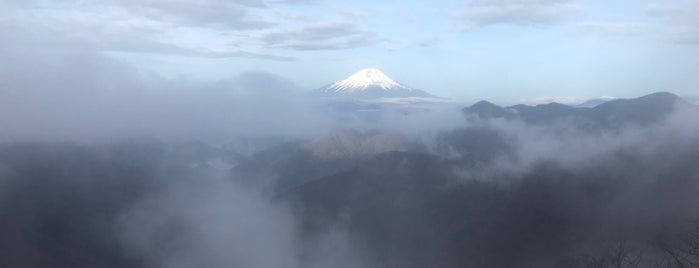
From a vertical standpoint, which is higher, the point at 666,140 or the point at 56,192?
the point at 666,140

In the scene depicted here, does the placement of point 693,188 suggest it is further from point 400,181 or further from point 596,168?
point 400,181

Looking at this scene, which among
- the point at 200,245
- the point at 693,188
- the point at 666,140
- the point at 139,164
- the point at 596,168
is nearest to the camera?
the point at 693,188

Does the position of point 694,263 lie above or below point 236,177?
above

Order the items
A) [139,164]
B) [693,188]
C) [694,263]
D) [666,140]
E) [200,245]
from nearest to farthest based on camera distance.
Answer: [694,263]
[693,188]
[200,245]
[666,140]
[139,164]

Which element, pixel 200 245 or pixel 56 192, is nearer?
pixel 200 245

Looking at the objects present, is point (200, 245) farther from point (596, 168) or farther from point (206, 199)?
point (596, 168)

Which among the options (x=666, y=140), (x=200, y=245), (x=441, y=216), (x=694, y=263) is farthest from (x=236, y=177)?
(x=694, y=263)

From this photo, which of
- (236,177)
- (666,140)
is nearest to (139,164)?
(236,177)

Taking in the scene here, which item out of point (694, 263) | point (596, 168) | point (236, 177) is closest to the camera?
point (694, 263)

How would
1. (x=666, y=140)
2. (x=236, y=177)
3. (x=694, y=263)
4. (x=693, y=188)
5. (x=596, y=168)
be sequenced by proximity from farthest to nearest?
(x=236, y=177) < (x=666, y=140) < (x=596, y=168) < (x=693, y=188) < (x=694, y=263)
